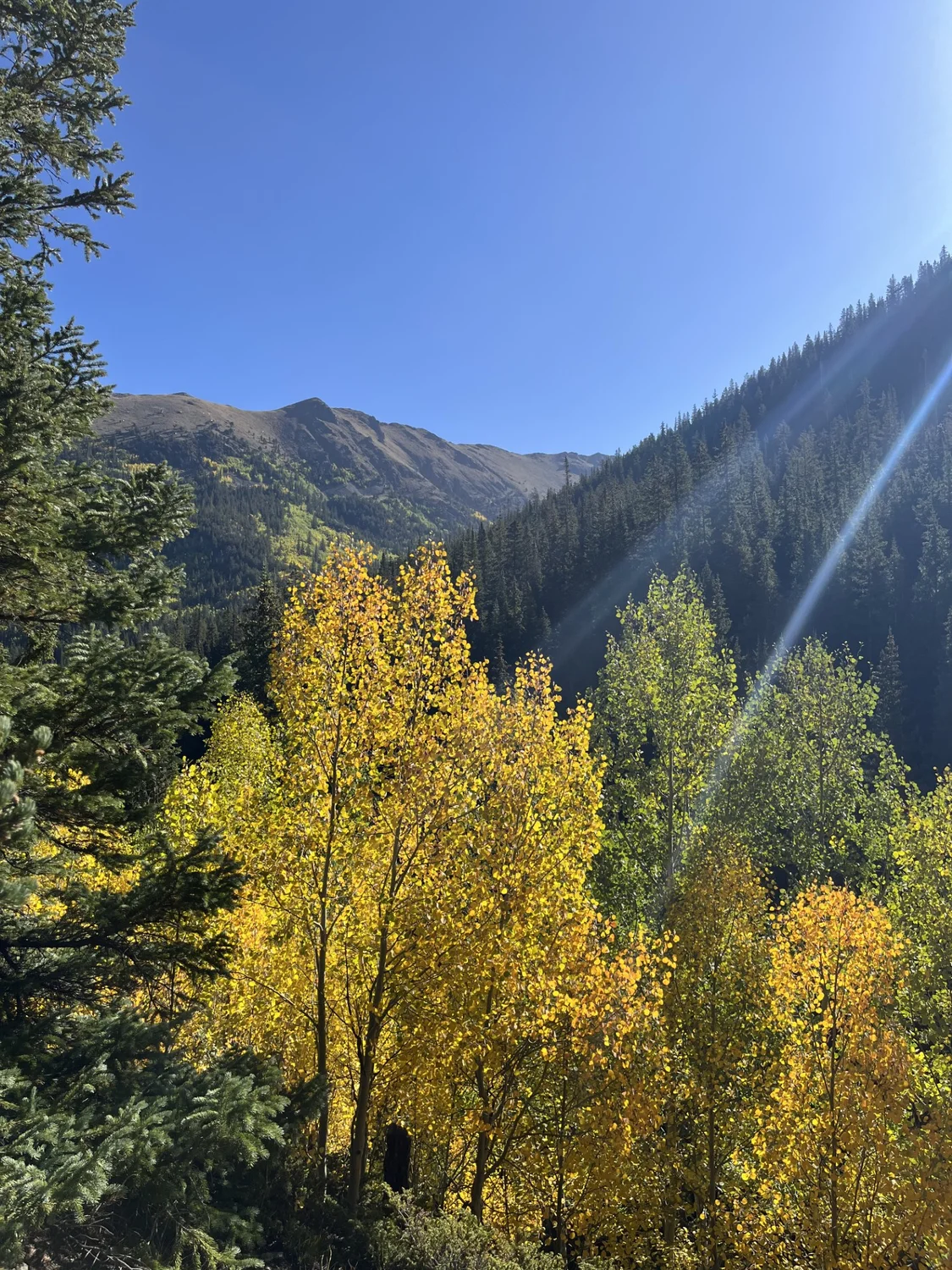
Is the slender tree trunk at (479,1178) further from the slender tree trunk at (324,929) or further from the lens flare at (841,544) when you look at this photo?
the lens flare at (841,544)

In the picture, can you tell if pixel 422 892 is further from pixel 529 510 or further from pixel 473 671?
pixel 529 510

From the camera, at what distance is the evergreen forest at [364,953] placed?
5.80 meters

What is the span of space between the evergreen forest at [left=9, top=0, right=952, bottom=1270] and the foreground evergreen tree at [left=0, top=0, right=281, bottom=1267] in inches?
1.6

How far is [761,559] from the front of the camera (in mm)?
106562

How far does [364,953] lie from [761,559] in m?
109

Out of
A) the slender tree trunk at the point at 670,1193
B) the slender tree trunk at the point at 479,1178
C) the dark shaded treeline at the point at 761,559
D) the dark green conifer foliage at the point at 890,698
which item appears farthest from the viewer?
the dark shaded treeline at the point at 761,559

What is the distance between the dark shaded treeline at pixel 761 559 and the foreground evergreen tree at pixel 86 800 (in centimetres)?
8296

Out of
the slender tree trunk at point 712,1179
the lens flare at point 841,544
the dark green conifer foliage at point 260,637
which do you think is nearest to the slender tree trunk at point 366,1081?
the slender tree trunk at point 712,1179

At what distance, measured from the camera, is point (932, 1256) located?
32.2 feet

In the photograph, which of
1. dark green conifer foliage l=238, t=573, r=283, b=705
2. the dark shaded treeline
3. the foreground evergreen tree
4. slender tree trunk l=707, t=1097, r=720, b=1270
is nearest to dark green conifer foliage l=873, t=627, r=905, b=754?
the dark shaded treeline

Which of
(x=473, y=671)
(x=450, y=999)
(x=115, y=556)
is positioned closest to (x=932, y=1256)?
(x=450, y=999)

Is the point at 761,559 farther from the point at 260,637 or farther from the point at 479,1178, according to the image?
the point at 479,1178

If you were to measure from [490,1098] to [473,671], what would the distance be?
7.38 meters

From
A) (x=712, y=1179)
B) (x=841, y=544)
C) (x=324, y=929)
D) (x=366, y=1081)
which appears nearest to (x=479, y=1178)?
(x=366, y=1081)
